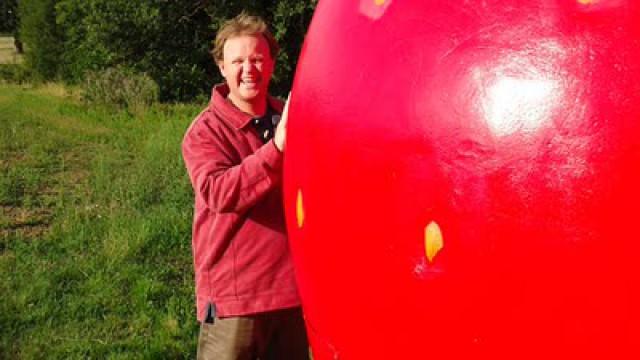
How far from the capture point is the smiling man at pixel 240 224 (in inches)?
99.1

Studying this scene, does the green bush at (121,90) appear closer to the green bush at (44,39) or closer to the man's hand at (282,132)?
the green bush at (44,39)

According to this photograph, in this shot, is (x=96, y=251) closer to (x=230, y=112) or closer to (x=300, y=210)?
(x=230, y=112)

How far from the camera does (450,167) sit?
1.50m

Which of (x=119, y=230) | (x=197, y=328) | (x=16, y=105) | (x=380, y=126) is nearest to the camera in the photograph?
(x=380, y=126)

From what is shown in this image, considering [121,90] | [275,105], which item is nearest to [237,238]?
[275,105]

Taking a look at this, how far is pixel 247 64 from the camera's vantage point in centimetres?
250

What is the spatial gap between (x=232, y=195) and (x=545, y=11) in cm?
111

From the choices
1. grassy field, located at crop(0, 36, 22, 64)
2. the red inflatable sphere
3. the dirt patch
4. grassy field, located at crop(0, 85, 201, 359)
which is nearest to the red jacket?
the red inflatable sphere

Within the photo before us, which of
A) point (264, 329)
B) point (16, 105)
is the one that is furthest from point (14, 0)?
point (264, 329)

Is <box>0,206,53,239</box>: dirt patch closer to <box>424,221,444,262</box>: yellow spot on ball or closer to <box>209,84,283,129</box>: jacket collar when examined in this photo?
<box>209,84,283,129</box>: jacket collar

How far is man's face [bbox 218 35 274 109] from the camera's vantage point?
Answer: 2498mm

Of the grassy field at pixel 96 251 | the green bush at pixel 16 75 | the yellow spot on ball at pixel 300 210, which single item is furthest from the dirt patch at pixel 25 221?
the green bush at pixel 16 75

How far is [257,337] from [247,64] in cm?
89

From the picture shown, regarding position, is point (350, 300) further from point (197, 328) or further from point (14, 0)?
point (14, 0)
